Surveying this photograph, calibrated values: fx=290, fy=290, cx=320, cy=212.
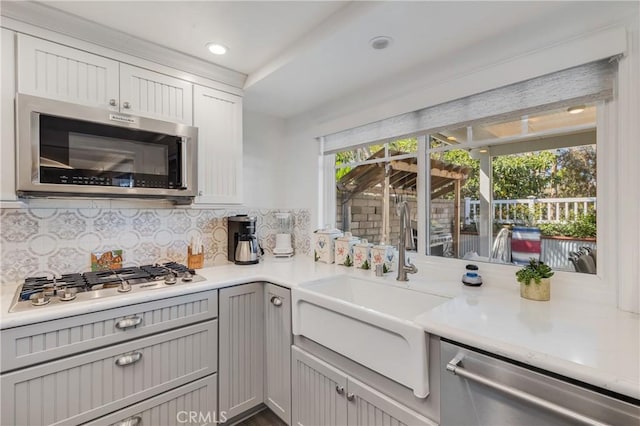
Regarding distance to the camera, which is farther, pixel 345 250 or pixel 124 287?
pixel 345 250

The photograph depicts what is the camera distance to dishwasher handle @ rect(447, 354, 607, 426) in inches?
30.2

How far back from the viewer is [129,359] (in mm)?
1386

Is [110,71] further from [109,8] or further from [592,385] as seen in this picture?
[592,385]

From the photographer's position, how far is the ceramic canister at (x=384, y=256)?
1.92m

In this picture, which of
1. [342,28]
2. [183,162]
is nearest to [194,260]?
[183,162]

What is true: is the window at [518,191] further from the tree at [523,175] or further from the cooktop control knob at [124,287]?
the cooktop control knob at [124,287]

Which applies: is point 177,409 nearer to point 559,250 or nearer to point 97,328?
point 97,328

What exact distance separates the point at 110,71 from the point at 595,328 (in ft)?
8.31

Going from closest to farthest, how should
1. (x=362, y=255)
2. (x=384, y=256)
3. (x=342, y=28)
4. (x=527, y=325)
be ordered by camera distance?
(x=527, y=325) < (x=342, y=28) < (x=384, y=256) < (x=362, y=255)

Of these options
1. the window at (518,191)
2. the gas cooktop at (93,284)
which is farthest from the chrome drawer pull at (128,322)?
the window at (518,191)

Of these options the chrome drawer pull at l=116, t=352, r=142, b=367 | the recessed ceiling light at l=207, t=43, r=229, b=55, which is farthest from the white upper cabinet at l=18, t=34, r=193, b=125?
the chrome drawer pull at l=116, t=352, r=142, b=367

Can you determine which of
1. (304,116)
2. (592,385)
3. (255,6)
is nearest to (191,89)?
(255,6)

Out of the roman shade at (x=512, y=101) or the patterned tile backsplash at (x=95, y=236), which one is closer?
the roman shade at (x=512, y=101)

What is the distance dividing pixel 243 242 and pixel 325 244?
0.63 meters
